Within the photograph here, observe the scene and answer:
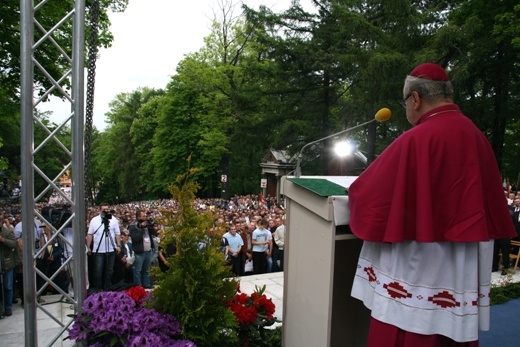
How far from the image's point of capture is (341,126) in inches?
977

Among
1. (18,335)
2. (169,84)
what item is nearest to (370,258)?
(18,335)

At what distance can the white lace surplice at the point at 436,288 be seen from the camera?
2098 millimetres

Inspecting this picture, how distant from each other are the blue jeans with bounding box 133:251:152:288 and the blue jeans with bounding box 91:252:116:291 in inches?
20.1

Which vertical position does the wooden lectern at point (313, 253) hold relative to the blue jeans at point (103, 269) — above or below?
above

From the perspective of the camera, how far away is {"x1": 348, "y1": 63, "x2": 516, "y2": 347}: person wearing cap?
209 centimetres

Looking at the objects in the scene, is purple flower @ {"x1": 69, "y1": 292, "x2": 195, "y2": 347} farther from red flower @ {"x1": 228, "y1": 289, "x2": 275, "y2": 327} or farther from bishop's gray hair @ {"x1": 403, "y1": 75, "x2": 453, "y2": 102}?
bishop's gray hair @ {"x1": 403, "y1": 75, "x2": 453, "y2": 102}

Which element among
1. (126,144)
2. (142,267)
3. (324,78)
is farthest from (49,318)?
(126,144)

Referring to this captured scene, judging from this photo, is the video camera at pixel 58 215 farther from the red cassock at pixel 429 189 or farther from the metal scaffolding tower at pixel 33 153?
the red cassock at pixel 429 189

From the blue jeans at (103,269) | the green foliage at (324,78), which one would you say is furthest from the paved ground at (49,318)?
the green foliage at (324,78)

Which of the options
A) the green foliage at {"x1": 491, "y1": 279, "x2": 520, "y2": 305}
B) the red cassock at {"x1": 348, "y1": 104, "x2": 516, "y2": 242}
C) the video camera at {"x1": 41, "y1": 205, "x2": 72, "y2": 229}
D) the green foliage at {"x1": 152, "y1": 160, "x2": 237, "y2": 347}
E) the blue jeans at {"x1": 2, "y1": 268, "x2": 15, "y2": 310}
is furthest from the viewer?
the video camera at {"x1": 41, "y1": 205, "x2": 72, "y2": 229}

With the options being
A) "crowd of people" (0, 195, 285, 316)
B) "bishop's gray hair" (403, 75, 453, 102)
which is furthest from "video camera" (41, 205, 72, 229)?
"bishop's gray hair" (403, 75, 453, 102)

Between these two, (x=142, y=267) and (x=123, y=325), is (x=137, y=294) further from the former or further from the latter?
(x=142, y=267)

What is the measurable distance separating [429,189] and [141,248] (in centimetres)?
733

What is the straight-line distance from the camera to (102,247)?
794cm
